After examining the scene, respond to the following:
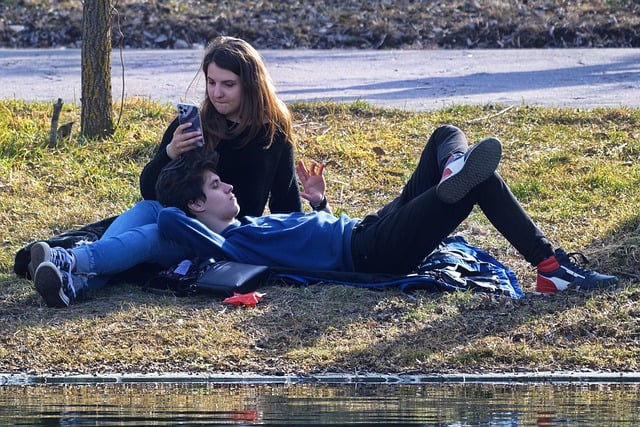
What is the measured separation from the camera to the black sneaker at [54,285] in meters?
5.49

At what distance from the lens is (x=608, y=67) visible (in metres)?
12.1

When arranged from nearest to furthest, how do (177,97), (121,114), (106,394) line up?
(106,394)
(121,114)
(177,97)

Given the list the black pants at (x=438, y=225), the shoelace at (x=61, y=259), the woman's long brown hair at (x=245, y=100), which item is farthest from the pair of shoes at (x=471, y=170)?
the shoelace at (x=61, y=259)

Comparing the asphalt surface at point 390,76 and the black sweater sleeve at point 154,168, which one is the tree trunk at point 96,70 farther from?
the black sweater sleeve at point 154,168

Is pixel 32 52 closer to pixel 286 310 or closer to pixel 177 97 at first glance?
pixel 177 97

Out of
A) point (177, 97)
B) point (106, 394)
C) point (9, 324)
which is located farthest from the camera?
point (177, 97)

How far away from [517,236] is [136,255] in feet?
5.72

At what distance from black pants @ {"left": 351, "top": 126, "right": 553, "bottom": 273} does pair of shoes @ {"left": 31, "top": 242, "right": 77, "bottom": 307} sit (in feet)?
4.34

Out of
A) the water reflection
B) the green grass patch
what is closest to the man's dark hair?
the green grass patch

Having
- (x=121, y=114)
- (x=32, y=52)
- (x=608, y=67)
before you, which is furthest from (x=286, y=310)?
(x=32, y=52)

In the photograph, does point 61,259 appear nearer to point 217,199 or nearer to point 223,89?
point 217,199

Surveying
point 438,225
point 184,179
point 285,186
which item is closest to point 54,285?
point 184,179

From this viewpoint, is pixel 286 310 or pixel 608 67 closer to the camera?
pixel 286 310

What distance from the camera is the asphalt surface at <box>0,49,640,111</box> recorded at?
1041 centimetres
